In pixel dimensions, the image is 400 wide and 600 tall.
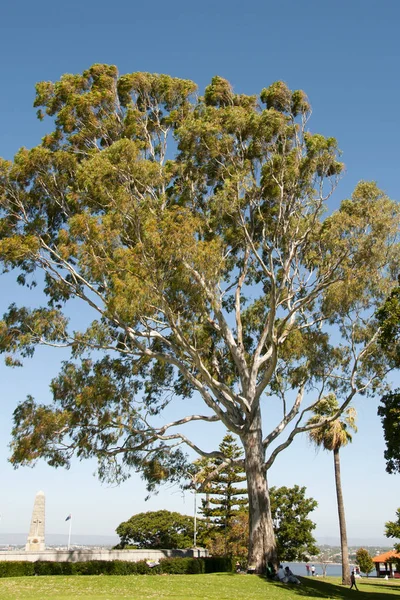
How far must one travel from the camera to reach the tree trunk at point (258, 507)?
16906mm

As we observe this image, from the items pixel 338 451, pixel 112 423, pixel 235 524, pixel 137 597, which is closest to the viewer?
pixel 137 597

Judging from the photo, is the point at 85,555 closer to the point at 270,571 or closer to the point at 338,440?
the point at 270,571

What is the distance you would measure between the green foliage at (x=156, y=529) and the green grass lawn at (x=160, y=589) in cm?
3306

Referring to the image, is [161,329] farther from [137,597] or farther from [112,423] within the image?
[137,597]

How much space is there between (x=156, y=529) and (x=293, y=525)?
1774cm

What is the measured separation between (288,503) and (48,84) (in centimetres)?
2961

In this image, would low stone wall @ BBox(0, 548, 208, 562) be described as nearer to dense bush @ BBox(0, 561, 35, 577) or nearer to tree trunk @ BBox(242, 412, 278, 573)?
dense bush @ BBox(0, 561, 35, 577)

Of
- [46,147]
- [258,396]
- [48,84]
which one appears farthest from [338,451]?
[48,84]

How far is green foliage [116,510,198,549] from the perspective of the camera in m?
47.8

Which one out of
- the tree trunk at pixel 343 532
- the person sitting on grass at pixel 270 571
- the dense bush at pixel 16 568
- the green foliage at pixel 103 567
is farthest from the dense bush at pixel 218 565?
the tree trunk at pixel 343 532

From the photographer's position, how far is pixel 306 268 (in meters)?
20.2

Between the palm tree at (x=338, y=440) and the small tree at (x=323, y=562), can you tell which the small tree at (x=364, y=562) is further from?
the palm tree at (x=338, y=440)

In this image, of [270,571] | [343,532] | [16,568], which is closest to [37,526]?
[16,568]

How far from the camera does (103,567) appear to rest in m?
17.5
